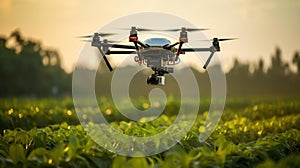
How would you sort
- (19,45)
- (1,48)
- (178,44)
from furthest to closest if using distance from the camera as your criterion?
(19,45) → (1,48) → (178,44)

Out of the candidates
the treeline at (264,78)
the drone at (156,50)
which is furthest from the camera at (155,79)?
the treeline at (264,78)

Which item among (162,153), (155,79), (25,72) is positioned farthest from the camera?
(25,72)

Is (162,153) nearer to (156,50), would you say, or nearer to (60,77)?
(156,50)

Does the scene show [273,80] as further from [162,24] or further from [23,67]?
[162,24]

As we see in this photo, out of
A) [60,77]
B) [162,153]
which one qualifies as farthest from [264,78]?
[162,153]

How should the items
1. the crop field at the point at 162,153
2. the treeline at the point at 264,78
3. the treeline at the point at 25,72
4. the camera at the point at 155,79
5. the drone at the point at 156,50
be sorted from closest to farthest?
the crop field at the point at 162,153
the drone at the point at 156,50
the camera at the point at 155,79
the treeline at the point at 25,72
the treeline at the point at 264,78

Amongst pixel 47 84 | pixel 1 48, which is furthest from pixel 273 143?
pixel 47 84

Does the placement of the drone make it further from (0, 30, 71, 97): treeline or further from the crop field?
(0, 30, 71, 97): treeline

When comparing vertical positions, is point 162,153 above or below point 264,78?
above

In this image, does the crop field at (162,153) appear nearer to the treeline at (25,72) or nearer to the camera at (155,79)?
the camera at (155,79)
